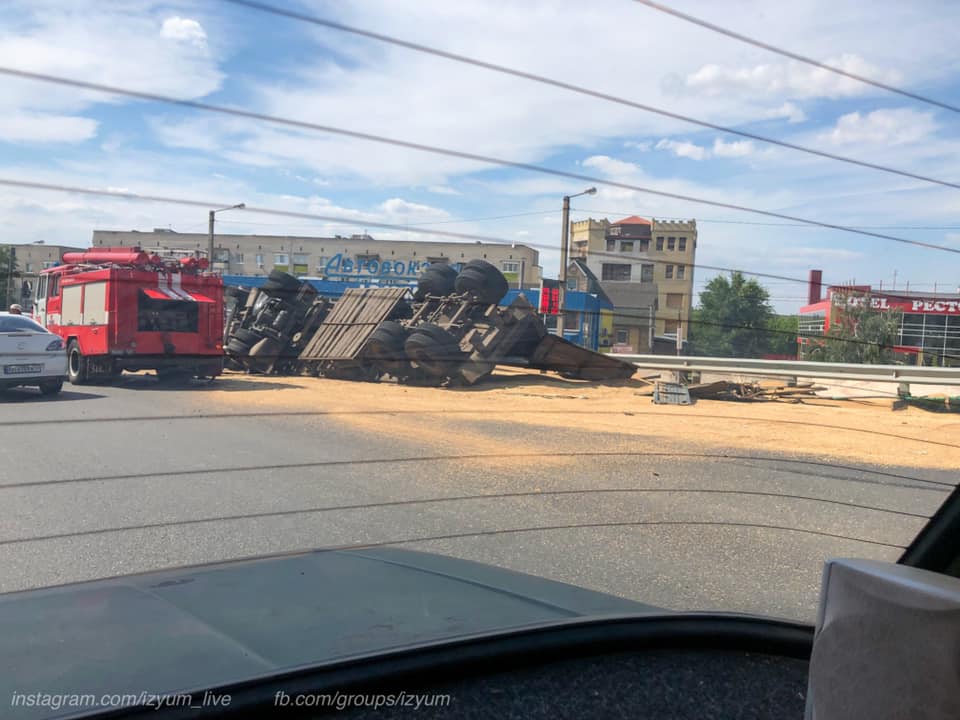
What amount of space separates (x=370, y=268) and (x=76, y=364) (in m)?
1.92

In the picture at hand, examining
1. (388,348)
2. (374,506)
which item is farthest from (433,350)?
(374,506)

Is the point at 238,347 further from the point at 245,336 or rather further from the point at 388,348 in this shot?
the point at 388,348

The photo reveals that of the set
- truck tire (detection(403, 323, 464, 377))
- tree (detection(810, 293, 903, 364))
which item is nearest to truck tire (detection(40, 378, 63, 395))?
tree (detection(810, 293, 903, 364))

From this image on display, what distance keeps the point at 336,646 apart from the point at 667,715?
0.68 metres

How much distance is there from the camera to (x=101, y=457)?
4.03 m

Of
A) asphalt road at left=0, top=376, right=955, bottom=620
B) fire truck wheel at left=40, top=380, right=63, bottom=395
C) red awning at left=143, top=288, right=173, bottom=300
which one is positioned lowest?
asphalt road at left=0, top=376, right=955, bottom=620

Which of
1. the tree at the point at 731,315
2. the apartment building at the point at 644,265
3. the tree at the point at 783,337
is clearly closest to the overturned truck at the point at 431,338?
the apartment building at the point at 644,265

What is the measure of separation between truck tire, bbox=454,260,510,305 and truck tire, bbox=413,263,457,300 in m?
0.34

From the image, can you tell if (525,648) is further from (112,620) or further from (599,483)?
(599,483)

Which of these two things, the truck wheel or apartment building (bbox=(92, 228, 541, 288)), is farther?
the truck wheel

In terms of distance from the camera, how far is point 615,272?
625 centimetres

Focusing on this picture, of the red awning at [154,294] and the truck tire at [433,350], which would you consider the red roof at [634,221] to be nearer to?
the red awning at [154,294]

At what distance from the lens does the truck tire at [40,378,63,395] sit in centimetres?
423

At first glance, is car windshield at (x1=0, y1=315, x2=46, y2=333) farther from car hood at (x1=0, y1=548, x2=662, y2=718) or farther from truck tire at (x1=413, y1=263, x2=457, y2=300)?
truck tire at (x1=413, y1=263, x2=457, y2=300)
